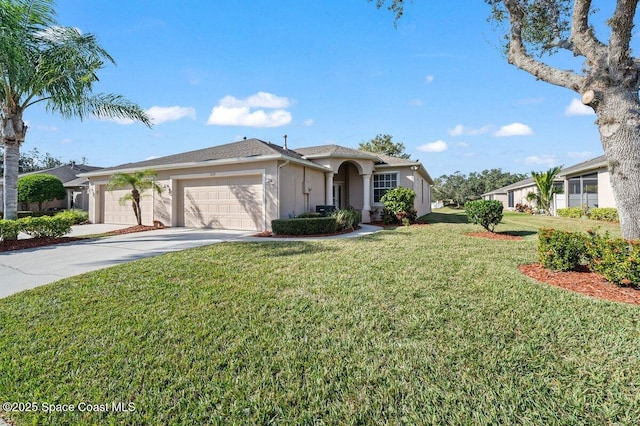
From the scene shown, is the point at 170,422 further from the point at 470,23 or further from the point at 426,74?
the point at 426,74

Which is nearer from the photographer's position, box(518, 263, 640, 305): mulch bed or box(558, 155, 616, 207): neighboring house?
box(518, 263, 640, 305): mulch bed

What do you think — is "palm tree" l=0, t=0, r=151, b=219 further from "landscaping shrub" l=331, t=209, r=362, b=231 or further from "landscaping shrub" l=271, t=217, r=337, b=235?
"landscaping shrub" l=331, t=209, r=362, b=231

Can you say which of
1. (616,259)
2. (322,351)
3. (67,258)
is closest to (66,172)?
(67,258)

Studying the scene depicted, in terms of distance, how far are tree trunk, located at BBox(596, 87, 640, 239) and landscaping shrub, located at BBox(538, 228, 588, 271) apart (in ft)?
2.34

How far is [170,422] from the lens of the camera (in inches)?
81.7

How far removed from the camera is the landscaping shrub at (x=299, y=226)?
10.7 m

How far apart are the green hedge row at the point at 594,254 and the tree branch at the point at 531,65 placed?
9.12ft

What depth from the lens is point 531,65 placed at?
6.10 meters

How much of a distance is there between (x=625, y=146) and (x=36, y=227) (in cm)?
1518

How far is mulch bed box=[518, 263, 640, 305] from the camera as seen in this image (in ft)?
13.5

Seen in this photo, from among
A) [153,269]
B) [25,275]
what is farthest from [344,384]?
[25,275]

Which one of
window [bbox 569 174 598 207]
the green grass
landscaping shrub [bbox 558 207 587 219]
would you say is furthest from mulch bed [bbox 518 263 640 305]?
window [bbox 569 174 598 207]

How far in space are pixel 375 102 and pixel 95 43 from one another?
12693mm

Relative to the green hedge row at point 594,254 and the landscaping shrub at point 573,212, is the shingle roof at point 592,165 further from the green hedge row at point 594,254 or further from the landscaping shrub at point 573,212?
the green hedge row at point 594,254
